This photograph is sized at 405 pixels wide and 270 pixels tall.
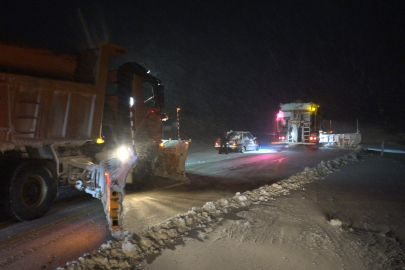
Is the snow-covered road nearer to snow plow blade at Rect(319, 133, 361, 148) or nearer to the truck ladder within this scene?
the truck ladder

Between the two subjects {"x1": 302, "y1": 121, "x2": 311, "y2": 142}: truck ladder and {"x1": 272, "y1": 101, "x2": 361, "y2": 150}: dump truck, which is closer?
{"x1": 272, "y1": 101, "x2": 361, "y2": 150}: dump truck

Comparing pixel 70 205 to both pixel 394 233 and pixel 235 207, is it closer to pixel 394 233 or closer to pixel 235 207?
pixel 235 207

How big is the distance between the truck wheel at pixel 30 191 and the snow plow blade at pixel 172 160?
4055 millimetres

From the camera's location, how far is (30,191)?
617 cm

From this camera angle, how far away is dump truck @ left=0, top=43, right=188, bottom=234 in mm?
5512

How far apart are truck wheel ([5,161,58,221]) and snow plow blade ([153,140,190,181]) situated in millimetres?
4055

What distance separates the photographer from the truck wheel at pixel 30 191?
5.77 meters

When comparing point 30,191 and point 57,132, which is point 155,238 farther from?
point 57,132

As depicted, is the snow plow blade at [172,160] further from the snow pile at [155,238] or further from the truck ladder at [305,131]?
the truck ladder at [305,131]

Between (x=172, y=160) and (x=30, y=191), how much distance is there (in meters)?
4.81

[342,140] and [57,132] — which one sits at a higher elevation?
[57,132]

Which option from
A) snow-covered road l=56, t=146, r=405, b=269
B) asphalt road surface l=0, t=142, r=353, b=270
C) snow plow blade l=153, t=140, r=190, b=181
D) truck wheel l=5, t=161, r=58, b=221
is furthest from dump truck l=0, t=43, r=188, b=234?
snow plow blade l=153, t=140, r=190, b=181

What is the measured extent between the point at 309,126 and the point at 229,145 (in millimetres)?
7380

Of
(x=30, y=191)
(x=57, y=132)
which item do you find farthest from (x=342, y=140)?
(x=30, y=191)
